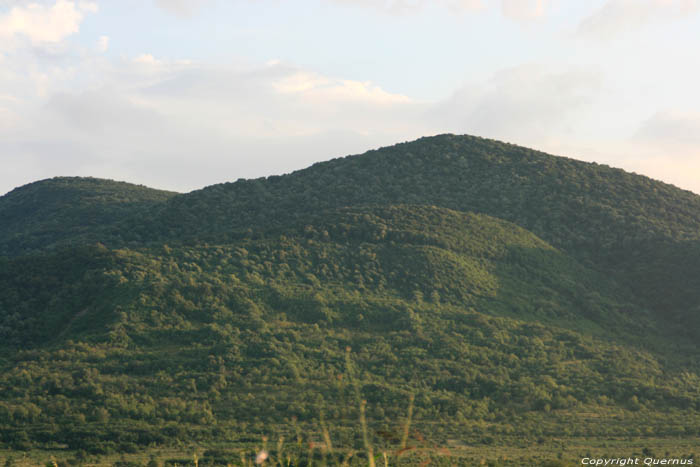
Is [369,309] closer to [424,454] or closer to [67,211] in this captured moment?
[424,454]

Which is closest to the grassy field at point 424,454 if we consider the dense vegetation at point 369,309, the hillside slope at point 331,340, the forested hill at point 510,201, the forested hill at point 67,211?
the dense vegetation at point 369,309

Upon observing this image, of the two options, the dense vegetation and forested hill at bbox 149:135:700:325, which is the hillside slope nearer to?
the dense vegetation

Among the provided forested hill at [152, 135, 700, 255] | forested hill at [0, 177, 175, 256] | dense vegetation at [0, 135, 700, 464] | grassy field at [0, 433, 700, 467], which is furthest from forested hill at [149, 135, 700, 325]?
grassy field at [0, 433, 700, 467]

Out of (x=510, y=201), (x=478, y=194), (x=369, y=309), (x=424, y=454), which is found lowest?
(x=424, y=454)

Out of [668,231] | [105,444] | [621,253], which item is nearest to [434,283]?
[621,253]

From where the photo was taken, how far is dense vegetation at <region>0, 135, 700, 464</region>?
31984 mm

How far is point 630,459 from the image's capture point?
84.9 ft

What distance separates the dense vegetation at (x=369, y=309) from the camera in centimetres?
3198

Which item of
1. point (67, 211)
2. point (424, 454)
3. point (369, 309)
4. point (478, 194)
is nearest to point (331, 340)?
point (369, 309)

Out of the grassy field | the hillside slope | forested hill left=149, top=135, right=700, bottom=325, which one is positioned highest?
forested hill left=149, top=135, right=700, bottom=325

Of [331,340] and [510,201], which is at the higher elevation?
[510,201]

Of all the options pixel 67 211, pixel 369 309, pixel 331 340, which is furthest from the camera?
pixel 67 211

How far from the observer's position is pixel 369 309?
154 ft

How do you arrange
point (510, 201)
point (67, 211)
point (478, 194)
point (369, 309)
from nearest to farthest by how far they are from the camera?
point (369, 309) < point (510, 201) < point (478, 194) < point (67, 211)
